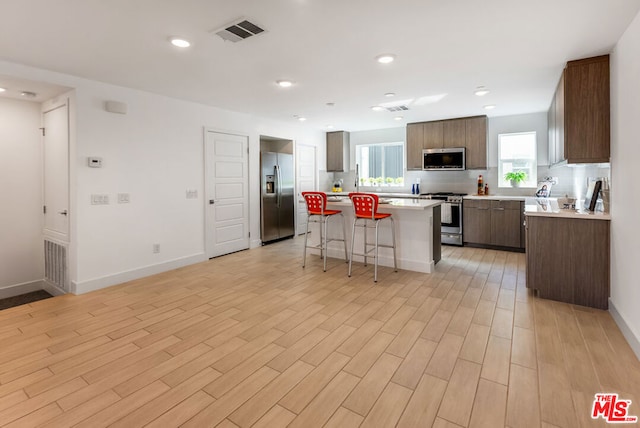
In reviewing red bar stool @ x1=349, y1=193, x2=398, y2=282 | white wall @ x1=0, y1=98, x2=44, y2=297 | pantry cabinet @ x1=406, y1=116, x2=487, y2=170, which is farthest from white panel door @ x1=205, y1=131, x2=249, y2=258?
pantry cabinet @ x1=406, y1=116, x2=487, y2=170

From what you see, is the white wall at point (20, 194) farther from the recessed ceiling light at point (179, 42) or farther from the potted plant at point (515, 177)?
the potted plant at point (515, 177)

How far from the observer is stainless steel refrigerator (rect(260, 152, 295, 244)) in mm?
6402

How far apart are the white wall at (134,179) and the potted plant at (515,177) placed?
17.2 ft

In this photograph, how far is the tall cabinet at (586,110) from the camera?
124 inches

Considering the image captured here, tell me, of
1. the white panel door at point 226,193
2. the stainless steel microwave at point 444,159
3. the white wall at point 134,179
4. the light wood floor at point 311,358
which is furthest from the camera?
the stainless steel microwave at point 444,159

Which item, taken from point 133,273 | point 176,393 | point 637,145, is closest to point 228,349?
point 176,393

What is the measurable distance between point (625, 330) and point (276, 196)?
5401mm

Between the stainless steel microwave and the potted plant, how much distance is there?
0.85 metres

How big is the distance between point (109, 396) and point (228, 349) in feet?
2.59

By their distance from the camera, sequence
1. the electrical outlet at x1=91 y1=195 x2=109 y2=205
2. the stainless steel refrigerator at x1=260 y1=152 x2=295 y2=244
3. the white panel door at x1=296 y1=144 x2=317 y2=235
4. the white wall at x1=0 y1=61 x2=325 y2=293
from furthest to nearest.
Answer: the white panel door at x1=296 y1=144 x2=317 y2=235, the stainless steel refrigerator at x1=260 y1=152 x2=295 y2=244, the electrical outlet at x1=91 y1=195 x2=109 y2=205, the white wall at x1=0 y1=61 x2=325 y2=293

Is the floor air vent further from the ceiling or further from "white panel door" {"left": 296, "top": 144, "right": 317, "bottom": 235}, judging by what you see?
"white panel door" {"left": 296, "top": 144, "right": 317, "bottom": 235}

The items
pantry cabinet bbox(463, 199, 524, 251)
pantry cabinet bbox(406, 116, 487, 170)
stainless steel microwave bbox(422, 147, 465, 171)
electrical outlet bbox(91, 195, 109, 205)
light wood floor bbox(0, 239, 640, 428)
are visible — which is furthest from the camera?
stainless steel microwave bbox(422, 147, 465, 171)

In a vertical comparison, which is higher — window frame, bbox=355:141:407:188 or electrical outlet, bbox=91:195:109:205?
window frame, bbox=355:141:407:188

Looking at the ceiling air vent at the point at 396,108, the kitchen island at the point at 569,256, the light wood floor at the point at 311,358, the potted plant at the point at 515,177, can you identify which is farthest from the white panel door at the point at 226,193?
the potted plant at the point at 515,177
